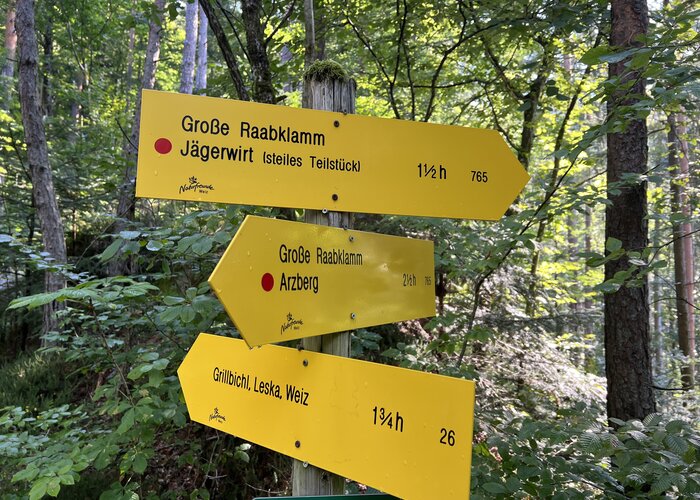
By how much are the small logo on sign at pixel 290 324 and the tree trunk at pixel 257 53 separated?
2.04 meters

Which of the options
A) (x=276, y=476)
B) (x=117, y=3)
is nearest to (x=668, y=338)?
(x=276, y=476)

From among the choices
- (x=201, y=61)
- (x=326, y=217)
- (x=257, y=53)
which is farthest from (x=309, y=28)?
(x=201, y=61)

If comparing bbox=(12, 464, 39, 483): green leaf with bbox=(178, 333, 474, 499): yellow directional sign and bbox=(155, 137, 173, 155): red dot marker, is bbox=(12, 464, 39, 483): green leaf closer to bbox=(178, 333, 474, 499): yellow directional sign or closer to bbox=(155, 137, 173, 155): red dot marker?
bbox=(178, 333, 474, 499): yellow directional sign

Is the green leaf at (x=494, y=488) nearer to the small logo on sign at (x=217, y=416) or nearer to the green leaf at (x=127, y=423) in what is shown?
the small logo on sign at (x=217, y=416)

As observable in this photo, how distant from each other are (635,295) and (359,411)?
115 inches

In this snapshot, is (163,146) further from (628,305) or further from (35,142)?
(35,142)

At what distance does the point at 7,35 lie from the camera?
9.94 metres

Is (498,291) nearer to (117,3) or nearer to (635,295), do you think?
(635,295)

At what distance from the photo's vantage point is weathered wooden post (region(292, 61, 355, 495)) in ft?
4.14

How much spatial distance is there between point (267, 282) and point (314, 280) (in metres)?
0.18

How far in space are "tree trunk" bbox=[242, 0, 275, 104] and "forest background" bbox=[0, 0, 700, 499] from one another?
0.04ft

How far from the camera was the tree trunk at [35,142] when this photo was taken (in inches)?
255

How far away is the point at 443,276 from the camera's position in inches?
197

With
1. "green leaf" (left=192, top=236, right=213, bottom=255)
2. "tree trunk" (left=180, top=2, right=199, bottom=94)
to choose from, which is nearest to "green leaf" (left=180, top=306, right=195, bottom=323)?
"green leaf" (left=192, top=236, right=213, bottom=255)
